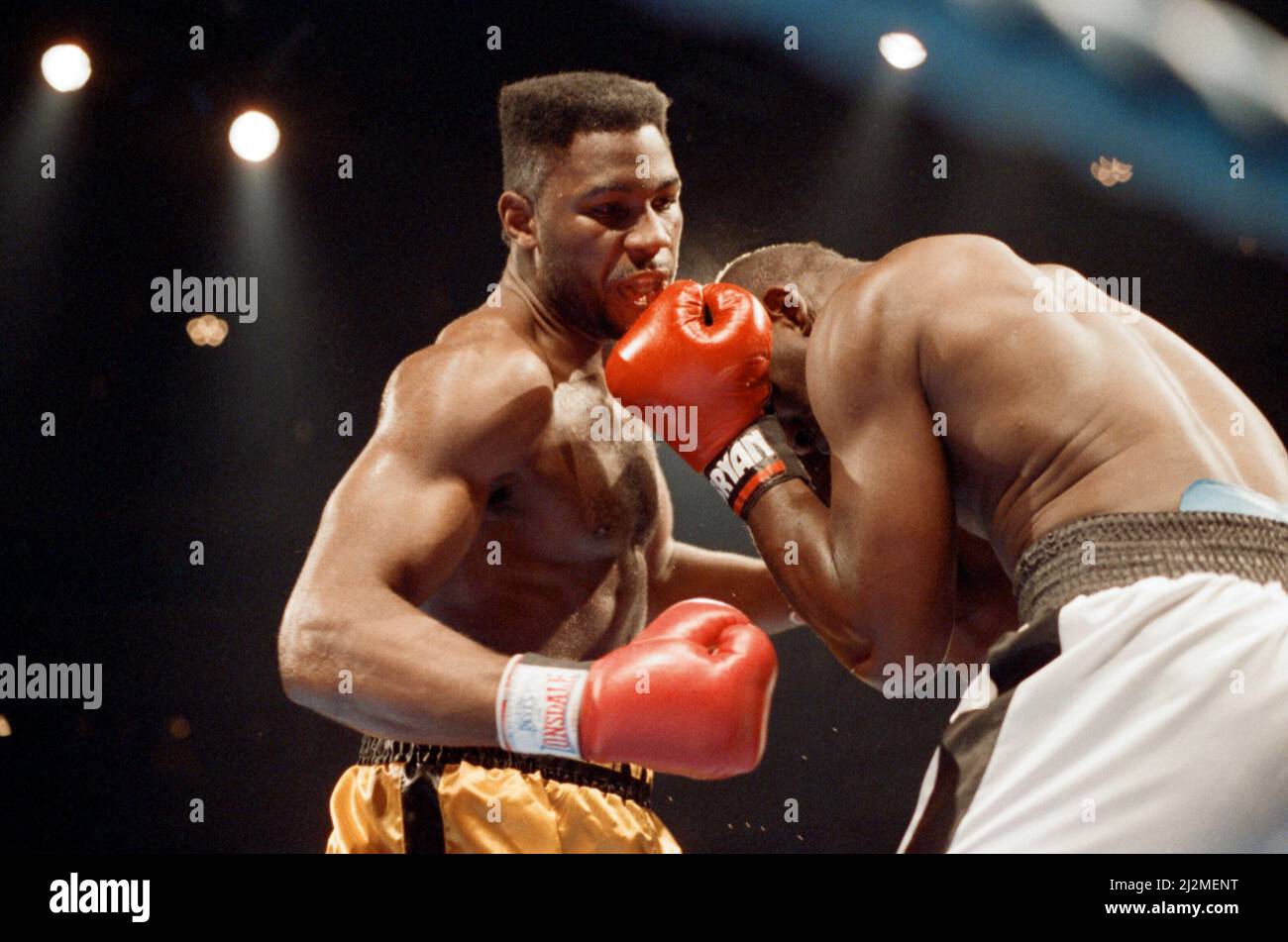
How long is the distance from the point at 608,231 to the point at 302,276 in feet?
6.25

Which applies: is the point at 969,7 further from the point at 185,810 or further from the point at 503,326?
the point at 185,810

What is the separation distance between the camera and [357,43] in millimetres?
4082

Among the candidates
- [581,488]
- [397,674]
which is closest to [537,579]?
[581,488]

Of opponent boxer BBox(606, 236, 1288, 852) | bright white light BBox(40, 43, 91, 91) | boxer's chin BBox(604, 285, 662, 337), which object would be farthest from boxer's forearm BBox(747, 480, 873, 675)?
bright white light BBox(40, 43, 91, 91)

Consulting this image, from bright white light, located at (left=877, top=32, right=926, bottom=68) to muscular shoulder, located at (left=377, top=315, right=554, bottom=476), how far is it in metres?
2.27

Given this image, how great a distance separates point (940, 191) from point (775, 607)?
6.05ft

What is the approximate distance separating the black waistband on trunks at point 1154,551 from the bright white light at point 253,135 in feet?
10.4

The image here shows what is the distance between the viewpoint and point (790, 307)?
2172mm

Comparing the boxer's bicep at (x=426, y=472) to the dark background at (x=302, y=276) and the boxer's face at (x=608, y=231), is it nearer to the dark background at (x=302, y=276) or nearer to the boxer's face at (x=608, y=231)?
the boxer's face at (x=608, y=231)

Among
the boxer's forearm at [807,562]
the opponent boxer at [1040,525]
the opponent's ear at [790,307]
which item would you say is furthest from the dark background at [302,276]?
the opponent boxer at [1040,525]

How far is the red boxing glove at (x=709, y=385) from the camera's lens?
2061 mm

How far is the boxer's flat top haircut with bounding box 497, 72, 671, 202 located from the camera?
8.14ft

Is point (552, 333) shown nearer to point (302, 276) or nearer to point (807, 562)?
point (807, 562)

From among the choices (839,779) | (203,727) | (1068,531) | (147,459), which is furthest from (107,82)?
(1068,531)
